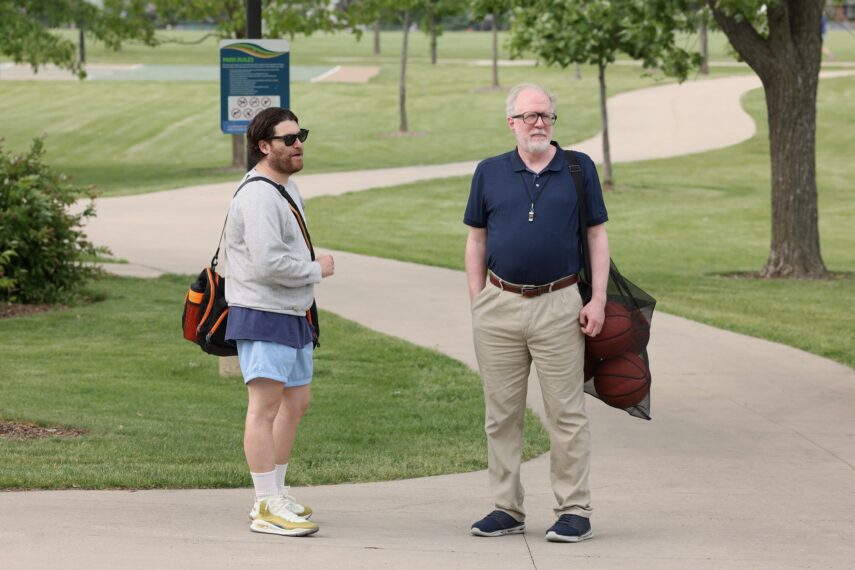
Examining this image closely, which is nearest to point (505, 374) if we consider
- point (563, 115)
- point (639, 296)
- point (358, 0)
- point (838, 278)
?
point (639, 296)

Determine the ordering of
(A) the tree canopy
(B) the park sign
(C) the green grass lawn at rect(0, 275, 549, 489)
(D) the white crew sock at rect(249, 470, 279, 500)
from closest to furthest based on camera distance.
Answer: (D) the white crew sock at rect(249, 470, 279, 500), (C) the green grass lawn at rect(0, 275, 549, 489), (B) the park sign, (A) the tree canopy

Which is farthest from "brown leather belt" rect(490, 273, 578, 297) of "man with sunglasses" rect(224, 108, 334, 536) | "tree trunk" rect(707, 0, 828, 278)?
"tree trunk" rect(707, 0, 828, 278)

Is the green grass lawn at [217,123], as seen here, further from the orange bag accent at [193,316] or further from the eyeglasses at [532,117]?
the eyeglasses at [532,117]

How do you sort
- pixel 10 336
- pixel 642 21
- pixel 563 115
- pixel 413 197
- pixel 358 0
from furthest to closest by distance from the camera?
pixel 563 115
pixel 358 0
pixel 413 197
pixel 642 21
pixel 10 336

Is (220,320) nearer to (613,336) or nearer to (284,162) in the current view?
(284,162)

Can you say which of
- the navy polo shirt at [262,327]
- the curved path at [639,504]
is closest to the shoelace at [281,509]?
the curved path at [639,504]

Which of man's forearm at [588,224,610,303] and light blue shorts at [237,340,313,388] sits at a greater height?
man's forearm at [588,224,610,303]

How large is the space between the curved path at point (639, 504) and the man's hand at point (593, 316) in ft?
2.78

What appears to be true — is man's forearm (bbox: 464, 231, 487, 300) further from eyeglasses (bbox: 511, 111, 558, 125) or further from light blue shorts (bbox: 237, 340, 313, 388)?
light blue shorts (bbox: 237, 340, 313, 388)

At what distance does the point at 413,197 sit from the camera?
28.0 metres

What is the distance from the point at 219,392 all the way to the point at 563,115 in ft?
120

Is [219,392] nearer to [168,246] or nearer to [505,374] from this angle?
[505,374]

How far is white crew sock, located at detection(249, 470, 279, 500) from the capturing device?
18.8 feet

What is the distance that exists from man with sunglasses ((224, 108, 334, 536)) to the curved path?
0.24 meters
